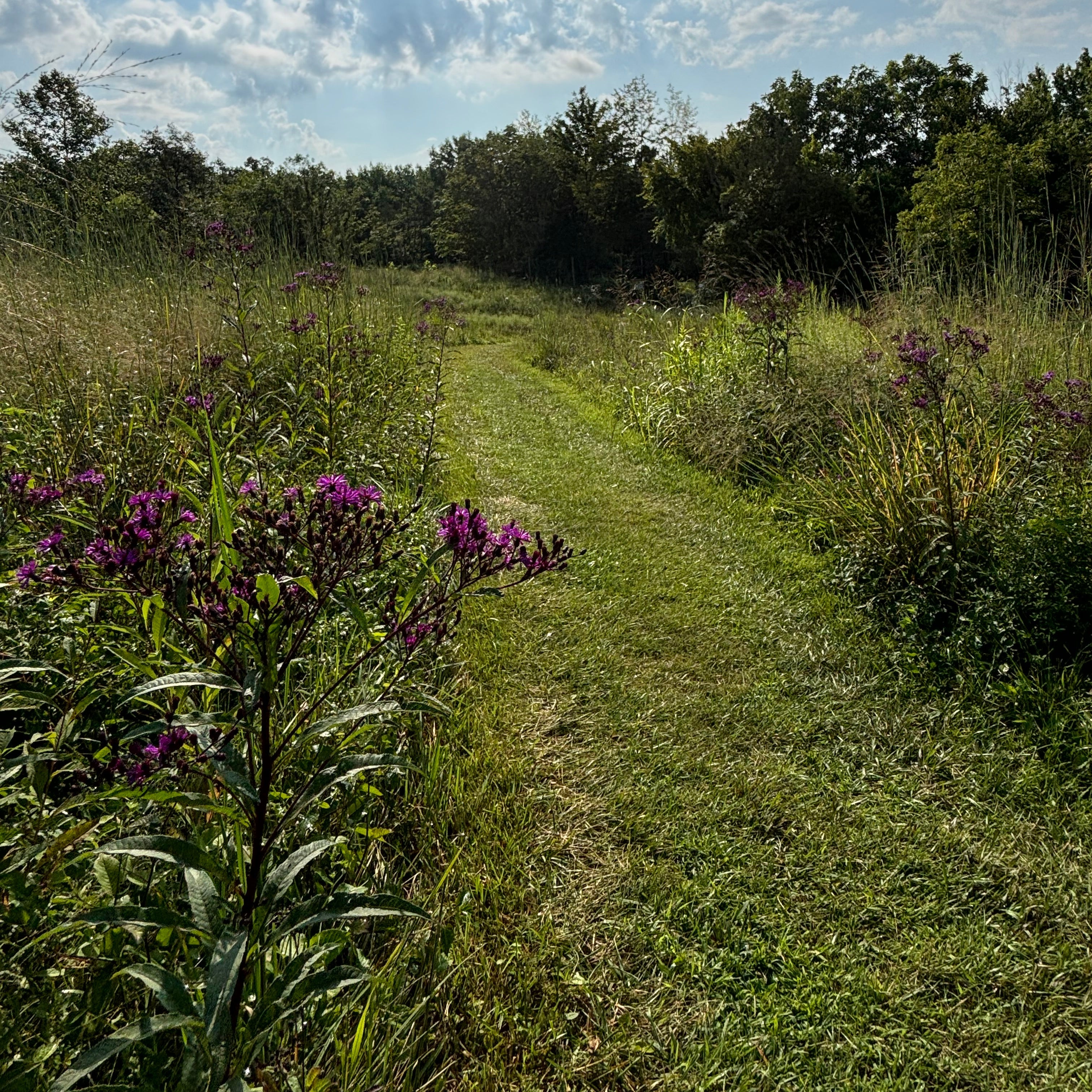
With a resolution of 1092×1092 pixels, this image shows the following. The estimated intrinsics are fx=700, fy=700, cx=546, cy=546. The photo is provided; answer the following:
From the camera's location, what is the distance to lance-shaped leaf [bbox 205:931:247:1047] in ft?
3.01

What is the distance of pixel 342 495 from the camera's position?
1.45 metres

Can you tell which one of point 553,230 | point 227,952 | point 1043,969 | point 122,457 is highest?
point 553,230

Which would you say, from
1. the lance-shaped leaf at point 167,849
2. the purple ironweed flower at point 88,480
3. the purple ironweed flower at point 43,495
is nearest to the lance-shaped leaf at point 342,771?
the lance-shaped leaf at point 167,849

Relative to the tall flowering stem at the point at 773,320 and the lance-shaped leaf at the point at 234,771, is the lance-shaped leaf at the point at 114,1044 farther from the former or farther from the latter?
the tall flowering stem at the point at 773,320

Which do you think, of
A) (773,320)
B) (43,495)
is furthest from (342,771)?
(773,320)

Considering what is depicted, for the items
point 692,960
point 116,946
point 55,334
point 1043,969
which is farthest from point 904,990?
point 55,334

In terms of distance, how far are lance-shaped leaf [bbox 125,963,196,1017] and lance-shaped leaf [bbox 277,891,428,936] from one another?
0.15 m

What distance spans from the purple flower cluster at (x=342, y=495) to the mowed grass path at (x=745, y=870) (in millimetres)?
1005

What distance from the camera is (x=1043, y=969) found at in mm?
Answer: 1647

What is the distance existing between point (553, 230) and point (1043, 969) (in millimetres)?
29741

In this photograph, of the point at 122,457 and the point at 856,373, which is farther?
the point at 856,373

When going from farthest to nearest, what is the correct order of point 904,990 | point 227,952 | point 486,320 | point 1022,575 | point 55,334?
point 486,320 → point 55,334 → point 1022,575 → point 904,990 → point 227,952

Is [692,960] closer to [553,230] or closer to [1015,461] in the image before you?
[1015,461]

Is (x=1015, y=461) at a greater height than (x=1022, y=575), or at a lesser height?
greater
